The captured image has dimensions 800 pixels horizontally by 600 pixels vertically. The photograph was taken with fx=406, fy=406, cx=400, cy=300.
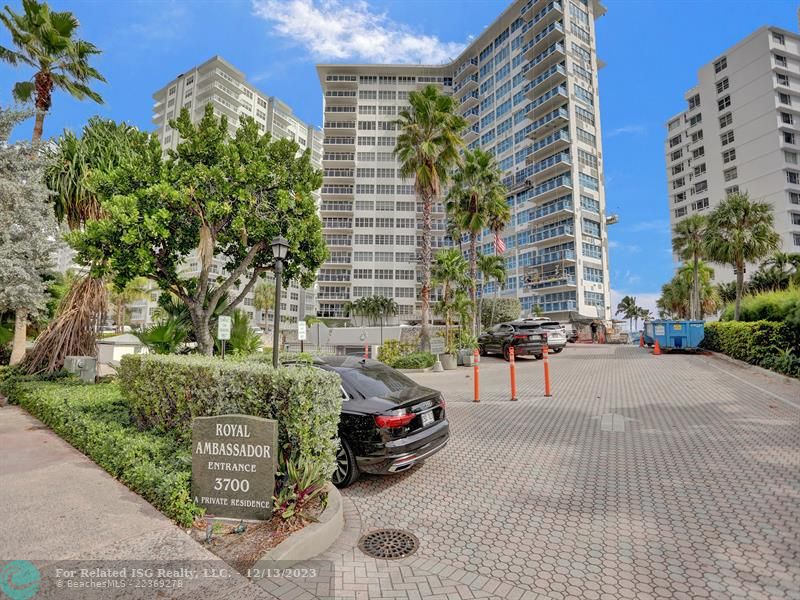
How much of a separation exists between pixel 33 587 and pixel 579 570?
4.21 meters

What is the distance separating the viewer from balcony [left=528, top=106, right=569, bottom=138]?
175 feet

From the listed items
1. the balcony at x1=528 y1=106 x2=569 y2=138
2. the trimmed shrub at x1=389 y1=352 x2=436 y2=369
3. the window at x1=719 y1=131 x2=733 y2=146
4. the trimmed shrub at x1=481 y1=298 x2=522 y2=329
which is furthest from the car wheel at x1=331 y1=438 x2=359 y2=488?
the window at x1=719 y1=131 x2=733 y2=146

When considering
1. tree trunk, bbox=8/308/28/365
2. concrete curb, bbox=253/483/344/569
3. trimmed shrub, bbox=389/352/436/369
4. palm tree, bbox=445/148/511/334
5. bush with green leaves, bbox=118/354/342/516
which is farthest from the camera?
palm tree, bbox=445/148/511/334

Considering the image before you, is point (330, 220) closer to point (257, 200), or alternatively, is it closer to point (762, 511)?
point (257, 200)

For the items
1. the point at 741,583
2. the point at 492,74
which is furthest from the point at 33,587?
the point at 492,74

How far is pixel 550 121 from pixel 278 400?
59.4m

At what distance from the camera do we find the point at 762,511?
4273 mm

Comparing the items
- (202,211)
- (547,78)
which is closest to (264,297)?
(547,78)

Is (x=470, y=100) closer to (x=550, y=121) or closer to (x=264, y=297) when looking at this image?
(x=550, y=121)

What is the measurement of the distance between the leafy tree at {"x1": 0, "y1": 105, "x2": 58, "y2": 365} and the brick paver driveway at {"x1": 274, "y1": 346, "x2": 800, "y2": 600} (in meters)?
11.4

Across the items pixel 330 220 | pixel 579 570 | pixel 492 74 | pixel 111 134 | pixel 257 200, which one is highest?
pixel 492 74

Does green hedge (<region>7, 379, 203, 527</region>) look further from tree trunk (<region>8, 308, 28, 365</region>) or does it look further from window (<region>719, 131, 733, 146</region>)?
window (<region>719, 131, 733, 146</region>)

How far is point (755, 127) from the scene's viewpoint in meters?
55.2

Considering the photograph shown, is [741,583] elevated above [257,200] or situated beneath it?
situated beneath
